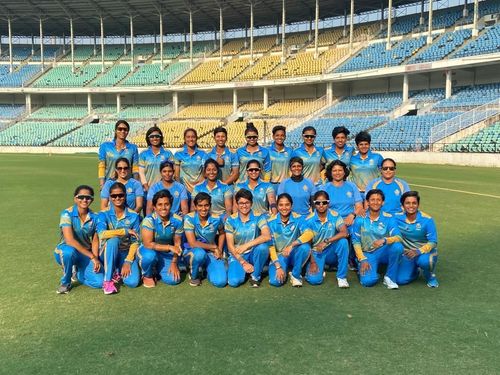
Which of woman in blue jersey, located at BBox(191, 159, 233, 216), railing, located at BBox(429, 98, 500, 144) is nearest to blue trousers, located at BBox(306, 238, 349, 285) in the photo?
woman in blue jersey, located at BBox(191, 159, 233, 216)

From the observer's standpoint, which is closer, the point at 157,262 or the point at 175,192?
the point at 157,262

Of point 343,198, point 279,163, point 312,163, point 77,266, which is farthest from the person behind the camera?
point 279,163

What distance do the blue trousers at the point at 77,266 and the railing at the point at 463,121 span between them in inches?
886

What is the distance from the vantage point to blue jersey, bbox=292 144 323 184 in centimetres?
623

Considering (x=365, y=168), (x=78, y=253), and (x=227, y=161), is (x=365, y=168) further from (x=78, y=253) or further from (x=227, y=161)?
(x=78, y=253)

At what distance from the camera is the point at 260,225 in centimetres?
494

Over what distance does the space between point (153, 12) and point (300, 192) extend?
44196 mm

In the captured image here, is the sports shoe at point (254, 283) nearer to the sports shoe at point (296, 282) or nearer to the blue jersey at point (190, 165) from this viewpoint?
the sports shoe at point (296, 282)

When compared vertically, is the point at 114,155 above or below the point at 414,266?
above

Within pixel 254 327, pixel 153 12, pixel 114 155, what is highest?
pixel 153 12

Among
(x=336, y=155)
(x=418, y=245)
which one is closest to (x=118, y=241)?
(x=336, y=155)

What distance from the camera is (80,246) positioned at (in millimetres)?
4664

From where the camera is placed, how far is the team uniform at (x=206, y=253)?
189 inches

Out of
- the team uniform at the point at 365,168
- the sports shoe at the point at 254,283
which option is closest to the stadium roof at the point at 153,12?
the team uniform at the point at 365,168
